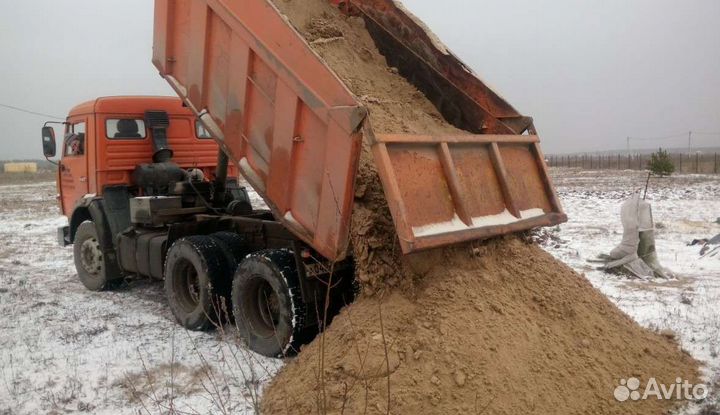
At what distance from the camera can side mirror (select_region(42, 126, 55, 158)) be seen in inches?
317

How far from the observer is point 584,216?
1505 centimetres

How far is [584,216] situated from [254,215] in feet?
37.1

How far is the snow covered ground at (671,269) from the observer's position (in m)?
5.38

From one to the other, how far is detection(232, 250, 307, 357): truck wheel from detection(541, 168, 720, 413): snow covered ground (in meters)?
3.03

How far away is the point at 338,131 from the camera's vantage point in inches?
159

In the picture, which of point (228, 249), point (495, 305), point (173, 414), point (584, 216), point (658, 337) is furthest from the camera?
point (584, 216)

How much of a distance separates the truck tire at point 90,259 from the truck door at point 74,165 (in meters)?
0.47

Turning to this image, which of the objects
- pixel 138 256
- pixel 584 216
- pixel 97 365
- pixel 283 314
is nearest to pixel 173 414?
pixel 283 314

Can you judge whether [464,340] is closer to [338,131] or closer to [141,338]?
[338,131]

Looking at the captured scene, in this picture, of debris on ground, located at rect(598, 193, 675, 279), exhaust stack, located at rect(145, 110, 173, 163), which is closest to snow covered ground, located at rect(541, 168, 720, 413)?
debris on ground, located at rect(598, 193, 675, 279)

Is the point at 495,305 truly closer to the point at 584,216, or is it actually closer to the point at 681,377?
the point at 681,377

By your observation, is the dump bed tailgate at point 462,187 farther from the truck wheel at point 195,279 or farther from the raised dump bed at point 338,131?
the truck wheel at point 195,279

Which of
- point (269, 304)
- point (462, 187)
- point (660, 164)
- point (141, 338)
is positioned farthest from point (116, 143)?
point (660, 164)

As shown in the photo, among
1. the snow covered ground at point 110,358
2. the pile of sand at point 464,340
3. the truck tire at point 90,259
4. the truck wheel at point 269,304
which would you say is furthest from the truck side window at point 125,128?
the pile of sand at point 464,340
